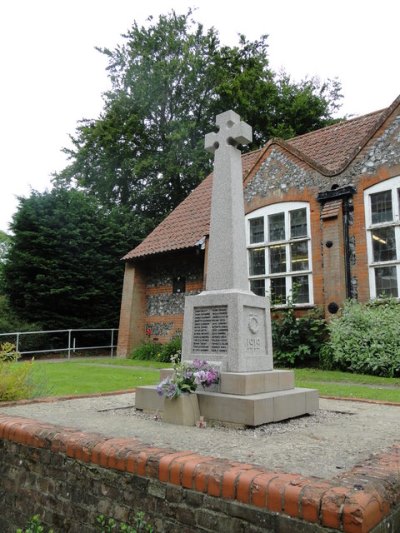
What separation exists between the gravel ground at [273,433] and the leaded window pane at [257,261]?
339 inches

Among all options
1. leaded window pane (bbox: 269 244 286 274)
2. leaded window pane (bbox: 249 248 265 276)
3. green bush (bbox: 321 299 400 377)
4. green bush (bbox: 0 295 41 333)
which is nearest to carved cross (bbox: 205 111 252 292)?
green bush (bbox: 321 299 400 377)

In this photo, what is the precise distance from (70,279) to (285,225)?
10.7 metres

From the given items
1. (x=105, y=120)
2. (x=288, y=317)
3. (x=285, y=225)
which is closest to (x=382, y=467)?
(x=288, y=317)

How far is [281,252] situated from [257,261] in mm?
1031

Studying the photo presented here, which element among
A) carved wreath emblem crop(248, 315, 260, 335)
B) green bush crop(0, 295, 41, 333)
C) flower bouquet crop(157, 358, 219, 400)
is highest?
green bush crop(0, 295, 41, 333)

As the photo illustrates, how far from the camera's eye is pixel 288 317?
42.9 ft

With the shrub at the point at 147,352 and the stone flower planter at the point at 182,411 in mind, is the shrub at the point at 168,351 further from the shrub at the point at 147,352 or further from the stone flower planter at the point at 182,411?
the stone flower planter at the point at 182,411

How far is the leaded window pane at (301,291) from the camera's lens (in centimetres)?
1349

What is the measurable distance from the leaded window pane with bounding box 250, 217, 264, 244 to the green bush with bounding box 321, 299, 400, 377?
4096mm

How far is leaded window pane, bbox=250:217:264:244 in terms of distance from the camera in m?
15.0

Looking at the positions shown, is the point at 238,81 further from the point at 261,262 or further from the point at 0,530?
the point at 0,530

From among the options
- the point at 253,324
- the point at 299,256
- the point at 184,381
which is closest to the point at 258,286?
the point at 299,256

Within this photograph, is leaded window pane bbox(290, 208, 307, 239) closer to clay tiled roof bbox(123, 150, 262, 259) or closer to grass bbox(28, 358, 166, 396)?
clay tiled roof bbox(123, 150, 262, 259)

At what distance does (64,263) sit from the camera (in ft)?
65.8
